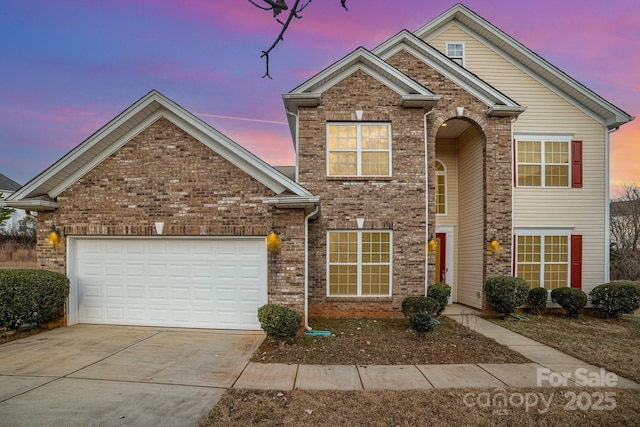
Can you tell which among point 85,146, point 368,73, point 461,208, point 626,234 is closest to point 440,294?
point 461,208

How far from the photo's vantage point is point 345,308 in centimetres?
1009

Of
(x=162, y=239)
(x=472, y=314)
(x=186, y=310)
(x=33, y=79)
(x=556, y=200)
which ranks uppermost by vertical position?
(x=33, y=79)

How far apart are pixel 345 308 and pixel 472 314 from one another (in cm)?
419

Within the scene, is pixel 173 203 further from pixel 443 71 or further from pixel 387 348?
pixel 443 71

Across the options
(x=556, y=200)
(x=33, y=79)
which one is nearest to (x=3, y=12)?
→ (x=33, y=79)

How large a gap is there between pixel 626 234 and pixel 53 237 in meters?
31.0

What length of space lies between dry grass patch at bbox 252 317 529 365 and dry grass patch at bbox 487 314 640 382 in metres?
1.51

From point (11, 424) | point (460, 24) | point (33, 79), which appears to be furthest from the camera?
point (33, 79)

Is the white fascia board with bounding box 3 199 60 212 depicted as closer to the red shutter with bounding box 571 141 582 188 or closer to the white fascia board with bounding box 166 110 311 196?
the white fascia board with bounding box 166 110 311 196

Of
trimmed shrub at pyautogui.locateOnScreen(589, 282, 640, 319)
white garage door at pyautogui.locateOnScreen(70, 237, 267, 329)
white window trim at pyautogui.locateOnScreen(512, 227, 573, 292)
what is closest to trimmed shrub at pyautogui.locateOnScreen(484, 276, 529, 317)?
white window trim at pyautogui.locateOnScreen(512, 227, 573, 292)

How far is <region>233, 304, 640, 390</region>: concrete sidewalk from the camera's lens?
17.3 feet

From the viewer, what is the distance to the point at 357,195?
405 inches

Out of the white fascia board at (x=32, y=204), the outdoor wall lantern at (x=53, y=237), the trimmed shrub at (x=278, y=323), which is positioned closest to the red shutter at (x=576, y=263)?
the trimmed shrub at (x=278, y=323)

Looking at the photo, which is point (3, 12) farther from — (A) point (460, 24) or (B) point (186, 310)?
(A) point (460, 24)
